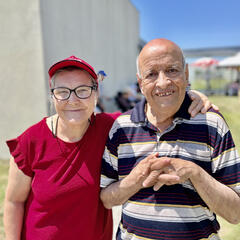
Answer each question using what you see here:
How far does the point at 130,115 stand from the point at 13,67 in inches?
163

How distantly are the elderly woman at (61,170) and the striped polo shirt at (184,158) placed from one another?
282 millimetres

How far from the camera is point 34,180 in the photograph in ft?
5.08

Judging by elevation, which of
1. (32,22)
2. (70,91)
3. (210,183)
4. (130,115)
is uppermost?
(32,22)

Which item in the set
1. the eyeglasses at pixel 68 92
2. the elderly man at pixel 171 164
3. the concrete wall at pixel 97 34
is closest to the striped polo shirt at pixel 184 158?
the elderly man at pixel 171 164

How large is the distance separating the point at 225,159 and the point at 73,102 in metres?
0.98

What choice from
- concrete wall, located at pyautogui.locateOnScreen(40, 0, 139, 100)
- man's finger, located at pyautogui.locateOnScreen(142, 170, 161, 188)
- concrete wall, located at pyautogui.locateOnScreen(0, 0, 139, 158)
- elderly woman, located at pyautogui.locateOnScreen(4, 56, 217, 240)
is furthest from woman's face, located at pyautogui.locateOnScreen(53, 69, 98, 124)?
concrete wall, located at pyautogui.locateOnScreen(40, 0, 139, 100)

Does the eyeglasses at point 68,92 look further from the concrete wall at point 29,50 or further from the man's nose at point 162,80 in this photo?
the concrete wall at point 29,50

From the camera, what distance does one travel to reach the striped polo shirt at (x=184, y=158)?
4.11 ft

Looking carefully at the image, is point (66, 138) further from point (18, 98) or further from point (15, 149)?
point (18, 98)

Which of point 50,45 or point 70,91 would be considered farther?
point 50,45

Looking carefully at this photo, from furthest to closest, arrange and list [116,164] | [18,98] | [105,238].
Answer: [18,98], [105,238], [116,164]

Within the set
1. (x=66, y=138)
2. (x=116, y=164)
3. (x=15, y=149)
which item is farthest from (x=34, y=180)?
(x=116, y=164)

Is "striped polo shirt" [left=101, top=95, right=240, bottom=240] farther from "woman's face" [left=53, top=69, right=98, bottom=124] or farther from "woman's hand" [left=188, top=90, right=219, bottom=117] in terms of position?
"woman's face" [left=53, top=69, right=98, bottom=124]

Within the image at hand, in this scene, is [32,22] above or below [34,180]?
above
